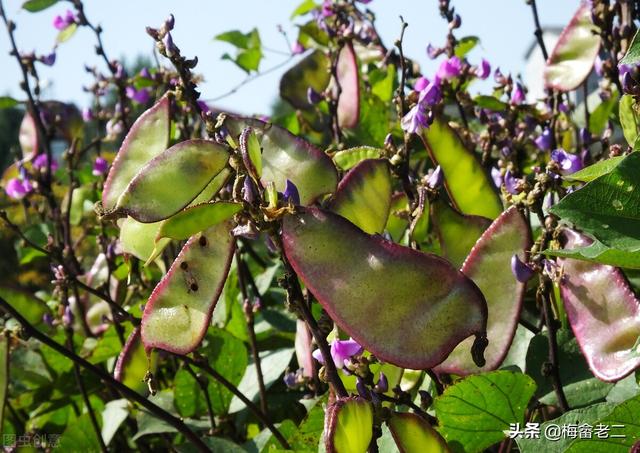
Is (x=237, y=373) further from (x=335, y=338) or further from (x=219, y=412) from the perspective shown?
(x=335, y=338)

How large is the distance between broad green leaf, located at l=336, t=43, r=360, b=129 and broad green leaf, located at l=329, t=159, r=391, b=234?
2.31 ft

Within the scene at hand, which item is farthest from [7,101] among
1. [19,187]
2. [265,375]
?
[265,375]

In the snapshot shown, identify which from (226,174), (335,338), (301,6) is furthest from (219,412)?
(301,6)

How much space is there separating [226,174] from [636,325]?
492mm

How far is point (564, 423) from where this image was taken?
0.90m

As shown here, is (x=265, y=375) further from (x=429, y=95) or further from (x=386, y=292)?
(x=386, y=292)

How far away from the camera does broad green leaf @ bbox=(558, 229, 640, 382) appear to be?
96cm

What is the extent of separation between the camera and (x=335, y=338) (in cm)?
98

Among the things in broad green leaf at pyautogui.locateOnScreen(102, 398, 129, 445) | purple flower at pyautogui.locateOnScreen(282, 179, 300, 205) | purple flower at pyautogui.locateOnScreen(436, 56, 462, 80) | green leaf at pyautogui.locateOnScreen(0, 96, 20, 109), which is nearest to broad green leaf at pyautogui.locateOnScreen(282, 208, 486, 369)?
purple flower at pyautogui.locateOnScreen(282, 179, 300, 205)

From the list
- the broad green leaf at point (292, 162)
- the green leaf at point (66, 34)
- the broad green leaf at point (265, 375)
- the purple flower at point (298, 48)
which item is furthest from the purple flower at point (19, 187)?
the broad green leaf at point (292, 162)

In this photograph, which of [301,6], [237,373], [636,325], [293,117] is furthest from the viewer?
[301,6]

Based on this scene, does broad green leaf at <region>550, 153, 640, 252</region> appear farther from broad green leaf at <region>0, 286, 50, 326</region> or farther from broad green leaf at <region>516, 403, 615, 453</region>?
broad green leaf at <region>0, 286, 50, 326</region>

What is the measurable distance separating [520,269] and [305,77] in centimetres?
112

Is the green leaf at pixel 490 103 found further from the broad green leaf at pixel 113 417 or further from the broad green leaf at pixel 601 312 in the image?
the broad green leaf at pixel 113 417
